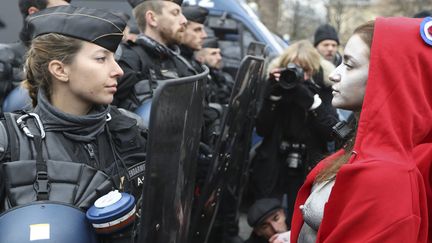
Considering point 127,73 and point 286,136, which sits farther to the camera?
point 286,136

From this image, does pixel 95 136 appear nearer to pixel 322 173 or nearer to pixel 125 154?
pixel 125 154

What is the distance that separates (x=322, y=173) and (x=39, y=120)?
965mm

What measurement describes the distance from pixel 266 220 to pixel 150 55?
1.36m

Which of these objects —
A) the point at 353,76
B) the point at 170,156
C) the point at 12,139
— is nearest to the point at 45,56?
the point at 12,139

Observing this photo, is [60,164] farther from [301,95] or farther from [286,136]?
[286,136]

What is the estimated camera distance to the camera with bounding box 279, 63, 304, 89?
12.1ft

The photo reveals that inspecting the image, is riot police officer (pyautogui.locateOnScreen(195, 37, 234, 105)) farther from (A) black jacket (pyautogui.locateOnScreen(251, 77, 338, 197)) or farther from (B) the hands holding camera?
(B) the hands holding camera

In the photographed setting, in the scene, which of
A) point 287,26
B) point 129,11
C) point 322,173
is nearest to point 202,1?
point 129,11

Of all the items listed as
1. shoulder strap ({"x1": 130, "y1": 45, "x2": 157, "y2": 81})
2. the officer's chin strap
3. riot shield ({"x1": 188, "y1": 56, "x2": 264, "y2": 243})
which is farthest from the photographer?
the officer's chin strap

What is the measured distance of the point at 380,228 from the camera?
4.66ft

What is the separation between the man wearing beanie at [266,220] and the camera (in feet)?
12.4

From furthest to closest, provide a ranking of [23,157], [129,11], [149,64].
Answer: [129,11] < [149,64] < [23,157]

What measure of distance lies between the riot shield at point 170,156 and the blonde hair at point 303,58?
87.5 inches

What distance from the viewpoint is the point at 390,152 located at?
57.2 inches
